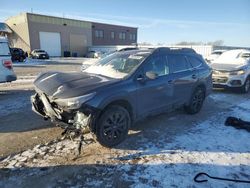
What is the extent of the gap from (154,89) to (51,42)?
43068 mm

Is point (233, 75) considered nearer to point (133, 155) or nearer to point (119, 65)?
point (119, 65)

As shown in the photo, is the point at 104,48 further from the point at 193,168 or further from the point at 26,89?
the point at 193,168

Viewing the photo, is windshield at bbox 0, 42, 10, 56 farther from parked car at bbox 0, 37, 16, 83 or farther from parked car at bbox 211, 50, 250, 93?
parked car at bbox 211, 50, 250, 93

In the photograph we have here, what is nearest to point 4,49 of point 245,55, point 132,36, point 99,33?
point 245,55

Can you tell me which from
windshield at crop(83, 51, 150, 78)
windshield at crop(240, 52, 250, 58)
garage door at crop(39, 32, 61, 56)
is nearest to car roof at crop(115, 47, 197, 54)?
windshield at crop(83, 51, 150, 78)

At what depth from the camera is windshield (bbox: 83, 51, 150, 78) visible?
463 centimetres

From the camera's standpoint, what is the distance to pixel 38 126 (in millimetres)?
5254

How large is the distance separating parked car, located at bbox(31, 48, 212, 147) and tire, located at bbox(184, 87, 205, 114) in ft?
0.78

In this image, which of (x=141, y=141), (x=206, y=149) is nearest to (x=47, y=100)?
(x=141, y=141)

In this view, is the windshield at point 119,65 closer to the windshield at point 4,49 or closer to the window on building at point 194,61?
the window on building at point 194,61

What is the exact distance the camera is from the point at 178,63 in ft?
18.2

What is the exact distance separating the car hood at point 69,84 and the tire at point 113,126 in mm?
519

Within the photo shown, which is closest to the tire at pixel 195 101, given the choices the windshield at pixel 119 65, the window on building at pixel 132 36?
the windshield at pixel 119 65

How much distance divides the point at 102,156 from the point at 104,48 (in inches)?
1746
